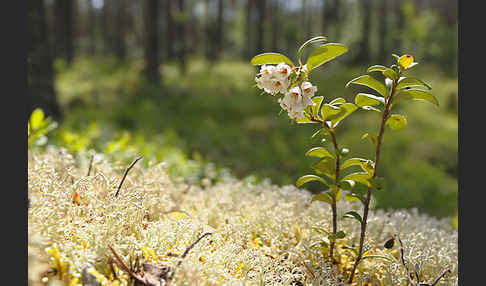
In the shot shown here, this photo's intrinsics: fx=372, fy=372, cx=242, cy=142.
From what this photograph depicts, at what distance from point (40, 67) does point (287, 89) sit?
5.05m

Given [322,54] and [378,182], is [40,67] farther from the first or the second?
[378,182]

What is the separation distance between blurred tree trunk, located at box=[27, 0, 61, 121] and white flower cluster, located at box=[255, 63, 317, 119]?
13.4ft

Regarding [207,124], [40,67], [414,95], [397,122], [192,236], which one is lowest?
[207,124]

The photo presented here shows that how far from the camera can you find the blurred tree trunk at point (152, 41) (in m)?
10.1

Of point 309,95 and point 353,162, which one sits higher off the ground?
point 309,95

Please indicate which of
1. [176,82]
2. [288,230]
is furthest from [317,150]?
[176,82]

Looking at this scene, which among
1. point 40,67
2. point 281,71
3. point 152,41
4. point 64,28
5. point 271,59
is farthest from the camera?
A: point 64,28

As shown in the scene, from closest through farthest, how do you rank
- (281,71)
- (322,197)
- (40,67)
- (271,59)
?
(281,71) → (271,59) → (322,197) → (40,67)

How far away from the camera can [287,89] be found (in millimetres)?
1464

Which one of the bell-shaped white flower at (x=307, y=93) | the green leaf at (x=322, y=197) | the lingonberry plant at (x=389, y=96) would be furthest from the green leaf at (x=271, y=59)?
the green leaf at (x=322, y=197)

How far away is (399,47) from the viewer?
2219 centimetres

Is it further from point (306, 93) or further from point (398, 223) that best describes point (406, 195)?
point (306, 93)

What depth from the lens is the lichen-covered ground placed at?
1.35 m

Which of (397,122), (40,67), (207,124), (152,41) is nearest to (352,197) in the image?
(397,122)
